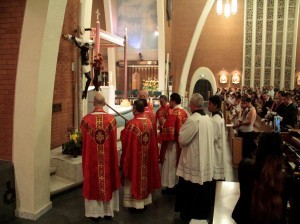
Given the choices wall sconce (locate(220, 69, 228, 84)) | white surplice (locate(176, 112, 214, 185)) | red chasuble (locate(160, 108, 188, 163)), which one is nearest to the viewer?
white surplice (locate(176, 112, 214, 185))

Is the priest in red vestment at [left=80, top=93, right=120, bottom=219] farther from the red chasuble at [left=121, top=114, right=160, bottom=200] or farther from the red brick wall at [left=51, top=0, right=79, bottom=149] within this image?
the red brick wall at [left=51, top=0, right=79, bottom=149]

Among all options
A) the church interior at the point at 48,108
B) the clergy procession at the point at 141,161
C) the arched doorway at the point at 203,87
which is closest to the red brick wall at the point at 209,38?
the arched doorway at the point at 203,87

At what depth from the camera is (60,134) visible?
7051 millimetres

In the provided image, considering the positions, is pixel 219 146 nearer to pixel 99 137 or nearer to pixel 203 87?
pixel 99 137

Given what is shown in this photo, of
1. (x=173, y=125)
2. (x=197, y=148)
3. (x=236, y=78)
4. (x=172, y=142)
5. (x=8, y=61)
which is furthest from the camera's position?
(x=236, y=78)

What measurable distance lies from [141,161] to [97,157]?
27.6 inches

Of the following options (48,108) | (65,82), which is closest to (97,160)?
(48,108)

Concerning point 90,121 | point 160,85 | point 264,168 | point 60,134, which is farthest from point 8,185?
point 160,85

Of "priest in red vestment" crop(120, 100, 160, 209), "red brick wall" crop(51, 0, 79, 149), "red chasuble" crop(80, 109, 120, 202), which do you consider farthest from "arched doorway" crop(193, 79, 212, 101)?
"red chasuble" crop(80, 109, 120, 202)

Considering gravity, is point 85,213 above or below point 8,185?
below

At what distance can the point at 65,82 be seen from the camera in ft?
23.4

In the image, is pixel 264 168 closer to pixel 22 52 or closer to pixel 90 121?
pixel 90 121

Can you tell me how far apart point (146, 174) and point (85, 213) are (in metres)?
1.07

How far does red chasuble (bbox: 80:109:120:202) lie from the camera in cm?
441
